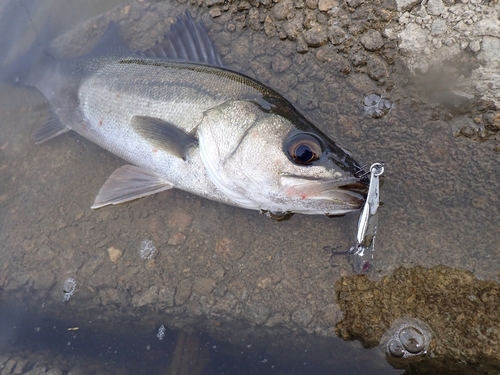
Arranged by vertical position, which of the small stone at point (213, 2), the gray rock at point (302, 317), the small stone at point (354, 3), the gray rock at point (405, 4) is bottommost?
the gray rock at point (302, 317)

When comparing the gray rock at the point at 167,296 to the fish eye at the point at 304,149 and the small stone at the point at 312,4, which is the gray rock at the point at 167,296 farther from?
the small stone at the point at 312,4

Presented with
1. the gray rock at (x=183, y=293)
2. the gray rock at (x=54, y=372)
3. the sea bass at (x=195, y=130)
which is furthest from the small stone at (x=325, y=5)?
the gray rock at (x=54, y=372)

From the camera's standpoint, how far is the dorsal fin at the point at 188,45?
9.83ft

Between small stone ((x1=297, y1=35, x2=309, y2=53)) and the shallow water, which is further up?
small stone ((x1=297, y1=35, x2=309, y2=53))

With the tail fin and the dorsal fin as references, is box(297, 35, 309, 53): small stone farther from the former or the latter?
the tail fin

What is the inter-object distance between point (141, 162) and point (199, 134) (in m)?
0.64

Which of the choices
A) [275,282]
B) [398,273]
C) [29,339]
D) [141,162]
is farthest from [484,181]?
[29,339]

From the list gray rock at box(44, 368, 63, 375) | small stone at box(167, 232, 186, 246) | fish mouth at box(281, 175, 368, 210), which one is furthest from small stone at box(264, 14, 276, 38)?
gray rock at box(44, 368, 63, 375)

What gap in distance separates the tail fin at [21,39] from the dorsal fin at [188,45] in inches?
64.7

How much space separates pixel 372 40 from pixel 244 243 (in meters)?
1.85

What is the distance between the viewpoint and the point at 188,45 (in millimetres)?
3035

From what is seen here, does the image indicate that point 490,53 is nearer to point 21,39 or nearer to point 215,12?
point 215,12

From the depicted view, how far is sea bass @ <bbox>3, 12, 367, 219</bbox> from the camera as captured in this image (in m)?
2.29

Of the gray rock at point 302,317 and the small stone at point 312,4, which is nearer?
the gray rock at point 302,317
